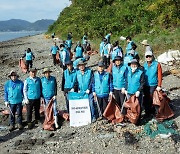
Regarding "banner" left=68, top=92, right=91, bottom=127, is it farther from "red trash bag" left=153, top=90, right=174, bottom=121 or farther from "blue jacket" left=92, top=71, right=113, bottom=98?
"red trash bag" left=153, top=90, right=174, bottom=121

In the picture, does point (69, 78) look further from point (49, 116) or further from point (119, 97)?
point (119, 97)

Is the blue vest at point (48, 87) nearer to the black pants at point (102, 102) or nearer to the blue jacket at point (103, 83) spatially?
the blue jacket at point (103, 83)

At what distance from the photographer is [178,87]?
41.0 feet

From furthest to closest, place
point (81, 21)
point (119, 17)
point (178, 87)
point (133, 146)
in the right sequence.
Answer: point (81, 21)
point (119, 17)
point (178, 87)
point (133, 146)

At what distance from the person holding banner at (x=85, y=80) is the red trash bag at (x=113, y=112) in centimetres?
51

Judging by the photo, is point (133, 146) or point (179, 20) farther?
point (179, 20)

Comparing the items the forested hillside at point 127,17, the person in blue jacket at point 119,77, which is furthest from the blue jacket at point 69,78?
the forested hillside at point 127,17

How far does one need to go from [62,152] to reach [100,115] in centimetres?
219

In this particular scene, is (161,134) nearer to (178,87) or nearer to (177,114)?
(177,114)

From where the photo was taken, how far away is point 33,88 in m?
9.70

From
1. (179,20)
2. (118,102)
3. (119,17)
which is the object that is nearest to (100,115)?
(118,102)

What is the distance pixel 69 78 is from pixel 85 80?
0.54 meters

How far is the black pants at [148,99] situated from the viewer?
9.15 metres

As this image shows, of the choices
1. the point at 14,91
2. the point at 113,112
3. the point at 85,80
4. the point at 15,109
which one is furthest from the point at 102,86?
the point at 15,109
